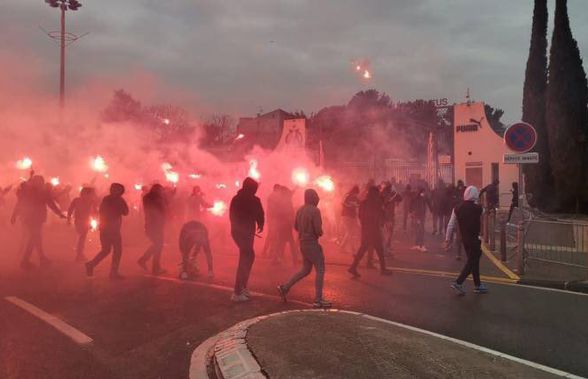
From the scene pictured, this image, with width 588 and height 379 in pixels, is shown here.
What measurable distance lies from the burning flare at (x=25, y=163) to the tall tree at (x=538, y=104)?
21885 mm

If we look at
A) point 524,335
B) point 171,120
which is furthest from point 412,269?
point 171,120

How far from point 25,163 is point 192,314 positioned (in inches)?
746

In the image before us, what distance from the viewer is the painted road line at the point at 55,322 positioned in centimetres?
509

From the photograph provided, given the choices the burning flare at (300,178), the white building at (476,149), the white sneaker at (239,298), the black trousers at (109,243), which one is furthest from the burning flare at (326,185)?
the white building at (476,149)

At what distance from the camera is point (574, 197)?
1869 cm

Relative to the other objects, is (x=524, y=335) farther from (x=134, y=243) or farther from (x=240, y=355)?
(x=134, y=243)

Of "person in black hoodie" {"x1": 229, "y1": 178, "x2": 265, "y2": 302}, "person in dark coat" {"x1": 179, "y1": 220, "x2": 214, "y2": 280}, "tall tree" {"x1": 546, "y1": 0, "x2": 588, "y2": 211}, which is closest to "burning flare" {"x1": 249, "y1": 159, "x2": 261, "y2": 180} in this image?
"person in dark coat" {"x1": 179, "y1": 220, "x2": 214, "y2": 280}

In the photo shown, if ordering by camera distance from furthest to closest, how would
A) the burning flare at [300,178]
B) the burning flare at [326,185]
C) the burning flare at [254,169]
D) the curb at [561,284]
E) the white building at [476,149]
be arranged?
the white building at [476,149] < the burning flare at [254,169] < the burning flare at [300,178] < the burning flare at [326,185] < the curb at [561,284]

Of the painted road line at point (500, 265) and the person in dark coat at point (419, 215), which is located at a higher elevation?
the person in dark coat at point (419, 215)

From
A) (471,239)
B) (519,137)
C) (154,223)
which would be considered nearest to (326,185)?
(519,137)

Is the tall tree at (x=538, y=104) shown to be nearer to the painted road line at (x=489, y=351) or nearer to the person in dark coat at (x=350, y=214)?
the person in dark coat at (x=350, y=214)

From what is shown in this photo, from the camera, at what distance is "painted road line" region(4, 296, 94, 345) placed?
16.7 ft

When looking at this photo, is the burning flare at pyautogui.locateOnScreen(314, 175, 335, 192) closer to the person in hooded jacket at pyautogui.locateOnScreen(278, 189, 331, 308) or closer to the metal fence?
the metal fence

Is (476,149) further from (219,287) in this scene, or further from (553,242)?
(219,287)
